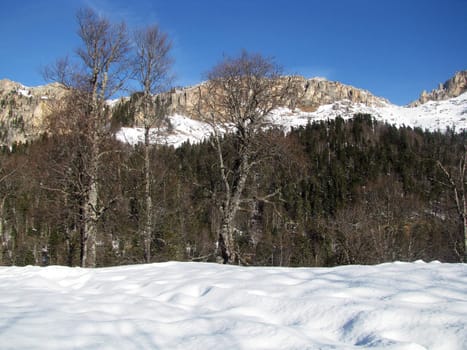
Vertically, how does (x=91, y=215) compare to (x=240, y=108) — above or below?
below

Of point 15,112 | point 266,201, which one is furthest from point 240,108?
point 15,112

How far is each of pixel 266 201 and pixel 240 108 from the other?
336cm

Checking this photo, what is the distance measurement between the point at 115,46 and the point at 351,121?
380 ft

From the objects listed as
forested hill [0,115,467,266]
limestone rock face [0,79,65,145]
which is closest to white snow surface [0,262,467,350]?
forested hill [0,115,467,266]

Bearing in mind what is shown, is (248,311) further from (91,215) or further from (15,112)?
(15,112)

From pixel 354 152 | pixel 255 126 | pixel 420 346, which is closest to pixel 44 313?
pixel 420 346

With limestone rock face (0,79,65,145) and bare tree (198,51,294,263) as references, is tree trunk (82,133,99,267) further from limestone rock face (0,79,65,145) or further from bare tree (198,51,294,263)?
limestone rock face (0,79,65,145)

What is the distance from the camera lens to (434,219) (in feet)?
172

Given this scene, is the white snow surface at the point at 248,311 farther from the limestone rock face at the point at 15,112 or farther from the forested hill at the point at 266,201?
the limestone rock face at the point at 15,112

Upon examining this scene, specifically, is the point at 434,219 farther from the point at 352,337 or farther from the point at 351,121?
the point at 351,121

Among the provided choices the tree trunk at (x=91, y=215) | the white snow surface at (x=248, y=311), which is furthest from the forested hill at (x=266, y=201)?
the white snow surface at (x=248, y=311)

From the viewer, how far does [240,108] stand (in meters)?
11.0

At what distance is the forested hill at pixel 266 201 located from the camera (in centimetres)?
1127

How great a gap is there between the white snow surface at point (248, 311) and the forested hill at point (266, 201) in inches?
209
